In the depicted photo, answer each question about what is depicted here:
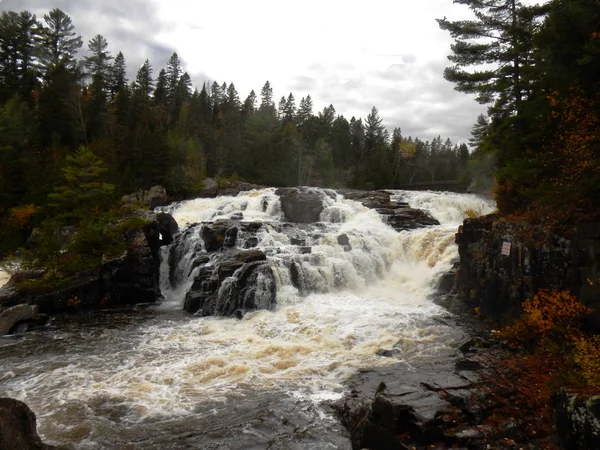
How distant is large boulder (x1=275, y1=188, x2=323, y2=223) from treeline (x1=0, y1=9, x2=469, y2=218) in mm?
13640

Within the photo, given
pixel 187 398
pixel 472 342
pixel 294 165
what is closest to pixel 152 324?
pixel 187 398

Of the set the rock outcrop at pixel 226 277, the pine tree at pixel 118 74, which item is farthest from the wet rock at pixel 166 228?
the pine tree at pixel 118 74

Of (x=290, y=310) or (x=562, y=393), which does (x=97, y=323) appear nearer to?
→ (x=290, y=310)

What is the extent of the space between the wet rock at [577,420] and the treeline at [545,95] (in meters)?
6.00

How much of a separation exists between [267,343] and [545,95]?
1273cm

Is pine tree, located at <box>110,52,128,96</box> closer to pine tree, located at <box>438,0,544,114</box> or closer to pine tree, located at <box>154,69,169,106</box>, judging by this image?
pine tree, located at <box>154,69,169,106</box>

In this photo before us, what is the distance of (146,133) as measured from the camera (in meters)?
38.5

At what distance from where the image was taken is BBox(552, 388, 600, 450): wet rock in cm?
558

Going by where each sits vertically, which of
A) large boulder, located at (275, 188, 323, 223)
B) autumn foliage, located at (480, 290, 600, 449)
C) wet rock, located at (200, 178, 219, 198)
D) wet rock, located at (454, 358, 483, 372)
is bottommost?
wet rock, located at (454, 358, 483, 372)

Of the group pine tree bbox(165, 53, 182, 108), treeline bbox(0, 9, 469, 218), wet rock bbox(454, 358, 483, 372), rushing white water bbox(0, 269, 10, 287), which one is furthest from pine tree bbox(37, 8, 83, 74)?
wet rock bbox(454, 358, 483, 372)

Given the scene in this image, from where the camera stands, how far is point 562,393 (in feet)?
21.0

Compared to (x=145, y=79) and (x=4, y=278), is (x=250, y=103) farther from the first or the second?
(x=4, y=278)

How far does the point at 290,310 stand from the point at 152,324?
5.96 metres

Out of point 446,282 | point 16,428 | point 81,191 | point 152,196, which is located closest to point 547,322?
point 446,282
